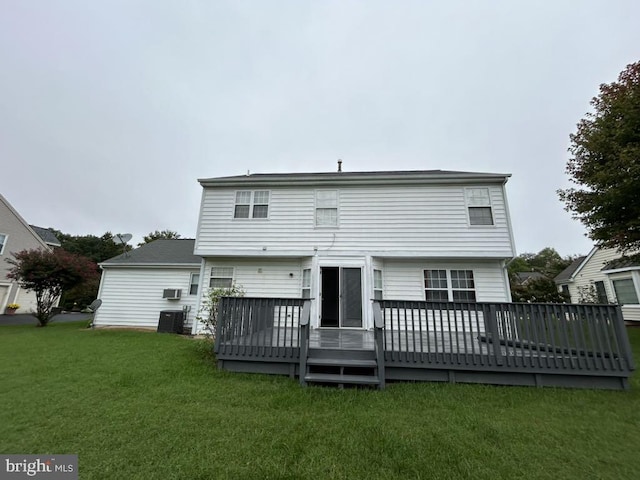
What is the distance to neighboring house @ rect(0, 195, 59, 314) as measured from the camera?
17.1 m

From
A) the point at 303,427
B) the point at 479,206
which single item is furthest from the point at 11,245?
the point at 479,206

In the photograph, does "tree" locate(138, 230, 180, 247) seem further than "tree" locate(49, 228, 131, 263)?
No

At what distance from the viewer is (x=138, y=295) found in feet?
37.5

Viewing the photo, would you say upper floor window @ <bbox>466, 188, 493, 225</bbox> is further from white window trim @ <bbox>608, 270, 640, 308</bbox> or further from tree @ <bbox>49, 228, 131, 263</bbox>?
tree @ <bbox>49, 228, 131, 263</bbox>

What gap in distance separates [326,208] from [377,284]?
3.27 metres

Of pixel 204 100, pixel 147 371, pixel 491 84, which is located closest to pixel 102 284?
pixel 147 371

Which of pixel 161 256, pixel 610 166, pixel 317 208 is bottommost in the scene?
pixel 161 256

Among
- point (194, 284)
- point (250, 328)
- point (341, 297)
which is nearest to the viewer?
point (250, 328)

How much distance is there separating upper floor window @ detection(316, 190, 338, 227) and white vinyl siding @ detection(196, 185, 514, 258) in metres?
0.11

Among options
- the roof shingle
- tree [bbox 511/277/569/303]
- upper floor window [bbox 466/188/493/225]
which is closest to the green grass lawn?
upper floor window [bbox 466/188/493/225]

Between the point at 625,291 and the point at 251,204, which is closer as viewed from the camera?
the point at 251,204

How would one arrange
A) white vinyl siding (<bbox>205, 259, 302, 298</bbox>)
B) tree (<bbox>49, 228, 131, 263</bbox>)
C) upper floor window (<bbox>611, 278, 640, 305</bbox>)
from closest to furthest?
1. white vinyl siding (<bbox>205, 259, 302, 298</bbox>)
2. upper floor window (<bbox>611, 278, 640, 305</bbox>)
3. tree (<bbox>49, 228, 131, 263</bbox>)

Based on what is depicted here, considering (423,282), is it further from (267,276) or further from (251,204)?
(251,204)

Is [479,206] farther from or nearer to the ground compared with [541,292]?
farther from the ground
